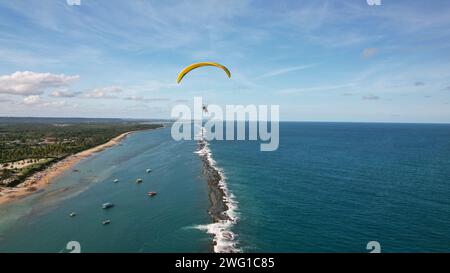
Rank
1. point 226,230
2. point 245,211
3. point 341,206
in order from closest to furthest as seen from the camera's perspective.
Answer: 1. point 226,230
2. point 245,211
3. point 341,206

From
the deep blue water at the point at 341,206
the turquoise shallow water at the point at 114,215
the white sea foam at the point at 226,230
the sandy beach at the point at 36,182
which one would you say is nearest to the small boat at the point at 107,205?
the turquoise shallow water at the point at 114,215

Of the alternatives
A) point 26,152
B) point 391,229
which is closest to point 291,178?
point 391,229

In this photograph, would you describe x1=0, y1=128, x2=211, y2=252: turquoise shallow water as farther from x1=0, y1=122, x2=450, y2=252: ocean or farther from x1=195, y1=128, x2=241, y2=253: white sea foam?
x1=195, y1=128, x2=241, y2=253: white sea foam

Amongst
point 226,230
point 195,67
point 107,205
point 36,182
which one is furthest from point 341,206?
point 36,182

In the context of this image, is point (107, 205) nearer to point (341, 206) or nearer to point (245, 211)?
point (245, 211)

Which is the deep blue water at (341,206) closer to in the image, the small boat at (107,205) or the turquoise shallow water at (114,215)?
the turquoise shallow water at (114,215)
